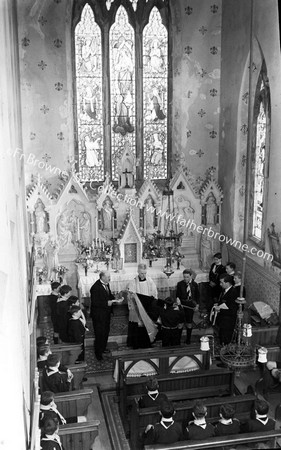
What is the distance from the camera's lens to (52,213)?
555 inches

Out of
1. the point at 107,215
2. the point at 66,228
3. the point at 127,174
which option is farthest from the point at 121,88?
the point at 66,228

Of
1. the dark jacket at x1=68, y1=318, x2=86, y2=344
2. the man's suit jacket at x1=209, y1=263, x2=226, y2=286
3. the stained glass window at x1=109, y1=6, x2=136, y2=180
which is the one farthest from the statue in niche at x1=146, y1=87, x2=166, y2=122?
the dark jacket at x1=68, y1=318, x2=86, y2=344

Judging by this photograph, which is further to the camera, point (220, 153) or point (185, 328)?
point (220, 153)

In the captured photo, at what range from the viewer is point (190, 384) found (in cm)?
964

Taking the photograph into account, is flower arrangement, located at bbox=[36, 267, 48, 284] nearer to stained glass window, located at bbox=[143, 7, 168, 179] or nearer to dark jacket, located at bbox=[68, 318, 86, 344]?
dark jacket, located at bbox=[68, 318, 86, 344]

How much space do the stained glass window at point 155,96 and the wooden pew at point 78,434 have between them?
8509mm

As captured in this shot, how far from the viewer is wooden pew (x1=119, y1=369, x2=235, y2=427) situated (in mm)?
9297

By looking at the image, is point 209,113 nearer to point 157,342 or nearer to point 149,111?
point 149,111

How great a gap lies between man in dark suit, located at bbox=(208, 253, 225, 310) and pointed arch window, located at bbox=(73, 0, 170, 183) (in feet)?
10.6

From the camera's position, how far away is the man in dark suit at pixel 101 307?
37.1ft

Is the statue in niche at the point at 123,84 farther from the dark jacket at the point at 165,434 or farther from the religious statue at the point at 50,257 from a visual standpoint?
the dark jacket at the point at 165,434

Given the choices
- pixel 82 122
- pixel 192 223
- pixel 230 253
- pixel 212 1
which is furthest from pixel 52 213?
pixel 212 1

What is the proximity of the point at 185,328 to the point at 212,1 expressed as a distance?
8090 mm

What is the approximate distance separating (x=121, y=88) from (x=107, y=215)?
3303mm
